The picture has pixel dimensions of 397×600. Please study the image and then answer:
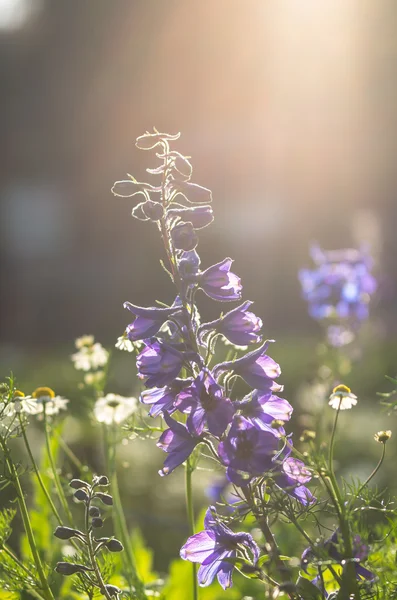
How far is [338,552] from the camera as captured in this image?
1.41 m

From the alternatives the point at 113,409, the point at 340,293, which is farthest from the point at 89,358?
the point at 340,293

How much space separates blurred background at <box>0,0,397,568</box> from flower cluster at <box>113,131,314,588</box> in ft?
44.1

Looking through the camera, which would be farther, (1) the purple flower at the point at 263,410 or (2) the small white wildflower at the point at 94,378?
(2) the small white wildflower at the point at 94,378

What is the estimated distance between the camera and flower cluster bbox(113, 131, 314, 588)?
4.60 ft

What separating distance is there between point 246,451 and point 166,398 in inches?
8.7

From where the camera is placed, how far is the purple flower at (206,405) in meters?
1.39

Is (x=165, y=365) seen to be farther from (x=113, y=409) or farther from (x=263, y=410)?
(x=113, y=409)

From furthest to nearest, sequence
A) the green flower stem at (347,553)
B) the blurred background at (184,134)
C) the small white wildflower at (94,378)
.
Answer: the blurred background at (184,134), the small white wildflower at (94,378), the green flower stem at (347,553)

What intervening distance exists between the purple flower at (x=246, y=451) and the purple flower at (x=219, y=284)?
0.26 metres

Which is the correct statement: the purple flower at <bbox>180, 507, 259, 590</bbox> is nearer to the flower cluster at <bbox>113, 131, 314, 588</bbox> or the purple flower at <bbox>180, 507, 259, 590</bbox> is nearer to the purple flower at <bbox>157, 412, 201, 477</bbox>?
the flower cluster at <bbox>113, 131, 314, 588</bbox>

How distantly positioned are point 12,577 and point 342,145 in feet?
64.8

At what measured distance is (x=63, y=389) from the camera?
768cm

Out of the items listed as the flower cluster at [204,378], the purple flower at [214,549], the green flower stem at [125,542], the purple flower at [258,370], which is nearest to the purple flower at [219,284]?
the flower cluster at [204,378]

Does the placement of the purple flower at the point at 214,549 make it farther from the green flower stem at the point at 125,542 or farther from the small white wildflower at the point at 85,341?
the small white wildflower at the point at 85,341
